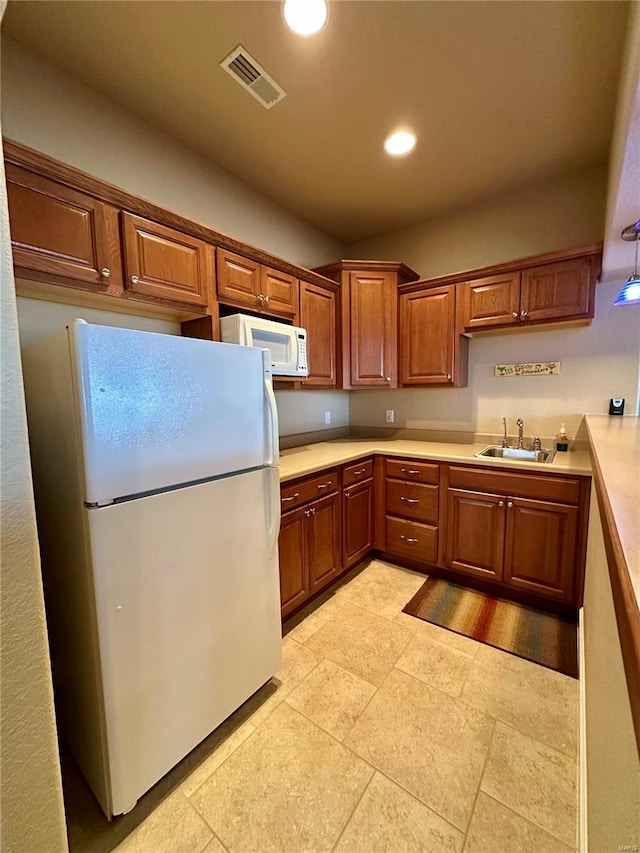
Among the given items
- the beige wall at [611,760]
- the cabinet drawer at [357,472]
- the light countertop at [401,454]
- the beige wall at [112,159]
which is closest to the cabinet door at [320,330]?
the beige wall at [112,159]

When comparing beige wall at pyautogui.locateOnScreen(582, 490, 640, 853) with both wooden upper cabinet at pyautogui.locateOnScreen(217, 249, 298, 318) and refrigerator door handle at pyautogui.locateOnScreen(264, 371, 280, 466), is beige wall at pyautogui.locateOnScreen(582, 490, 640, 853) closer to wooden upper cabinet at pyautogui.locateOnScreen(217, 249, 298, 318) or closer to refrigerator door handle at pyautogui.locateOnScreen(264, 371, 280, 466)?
refrigerator door handle at pyautogui.locateOnScreen(264, 371, 280, 466)

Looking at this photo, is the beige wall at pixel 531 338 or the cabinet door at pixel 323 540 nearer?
the cabinet door at pixel 323 540

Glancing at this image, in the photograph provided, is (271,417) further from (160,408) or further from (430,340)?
(430,340)

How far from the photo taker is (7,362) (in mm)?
629

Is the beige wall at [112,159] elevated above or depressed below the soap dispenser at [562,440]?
above

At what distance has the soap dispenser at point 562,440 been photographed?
8.01ft

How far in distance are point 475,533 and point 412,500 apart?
0.47 metres

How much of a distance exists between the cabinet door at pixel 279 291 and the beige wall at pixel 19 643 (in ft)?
5.40

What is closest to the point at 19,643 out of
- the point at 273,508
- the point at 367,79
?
the point at 273,508

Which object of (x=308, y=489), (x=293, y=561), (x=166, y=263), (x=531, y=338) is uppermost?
(x=166, y=263)

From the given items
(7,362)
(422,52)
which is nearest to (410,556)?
(7,362)

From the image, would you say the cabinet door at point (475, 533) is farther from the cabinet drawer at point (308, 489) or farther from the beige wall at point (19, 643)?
the beige wall at point (19, 643)

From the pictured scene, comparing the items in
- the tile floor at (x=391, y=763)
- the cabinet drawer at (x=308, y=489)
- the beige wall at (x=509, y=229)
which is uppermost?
the beige wall at (x=509, y=229)

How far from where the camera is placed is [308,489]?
211cm
